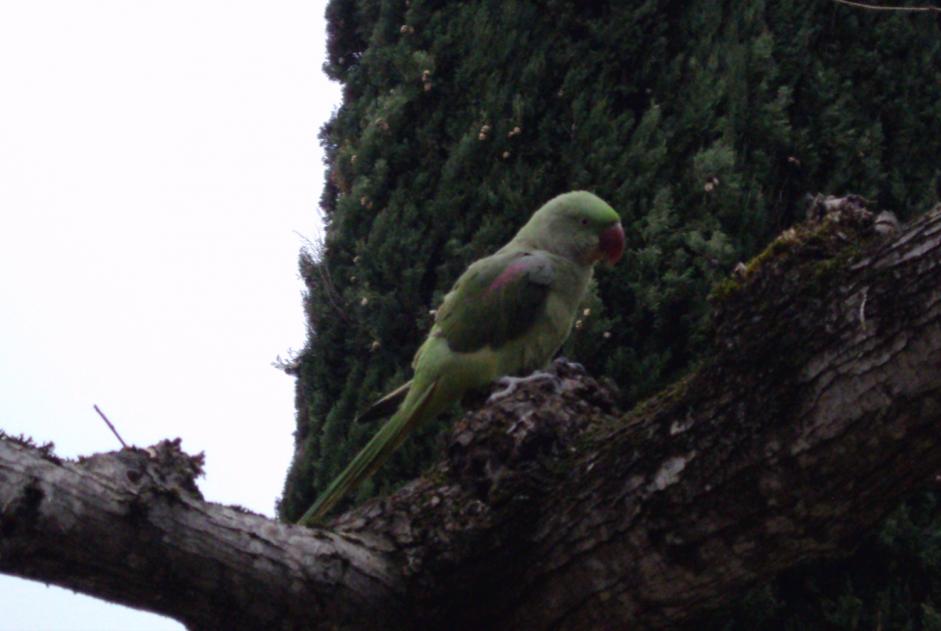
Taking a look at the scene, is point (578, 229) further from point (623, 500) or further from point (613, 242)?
point (623, 500)

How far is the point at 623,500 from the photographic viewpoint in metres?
2.54

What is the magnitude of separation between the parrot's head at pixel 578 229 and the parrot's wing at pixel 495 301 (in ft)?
0.25

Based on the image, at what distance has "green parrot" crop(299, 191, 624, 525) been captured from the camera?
386 cm

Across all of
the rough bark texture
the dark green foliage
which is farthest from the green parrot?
the rough bark texture

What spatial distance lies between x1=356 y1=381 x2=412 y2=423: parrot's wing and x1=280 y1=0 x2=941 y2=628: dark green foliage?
0.08m

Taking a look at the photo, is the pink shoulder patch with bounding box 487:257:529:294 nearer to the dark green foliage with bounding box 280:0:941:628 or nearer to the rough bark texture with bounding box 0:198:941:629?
the dark green foliage with bounding box 280:0:941:628

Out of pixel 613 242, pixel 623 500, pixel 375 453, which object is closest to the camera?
pixel 623 500

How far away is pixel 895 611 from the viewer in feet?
10.9

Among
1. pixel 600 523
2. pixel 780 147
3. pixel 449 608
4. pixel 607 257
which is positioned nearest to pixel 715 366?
pixel 600 523

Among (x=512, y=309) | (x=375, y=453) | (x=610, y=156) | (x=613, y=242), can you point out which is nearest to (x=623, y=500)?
(x=375, y=453)

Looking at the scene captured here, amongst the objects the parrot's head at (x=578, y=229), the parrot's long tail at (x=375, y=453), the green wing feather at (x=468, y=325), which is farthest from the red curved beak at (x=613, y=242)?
the parrot's long tail at (x=375, y=453)

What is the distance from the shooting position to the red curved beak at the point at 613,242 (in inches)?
152

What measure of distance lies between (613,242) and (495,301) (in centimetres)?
47

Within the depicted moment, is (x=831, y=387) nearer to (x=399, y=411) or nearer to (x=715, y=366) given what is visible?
(x=715, y=366)
